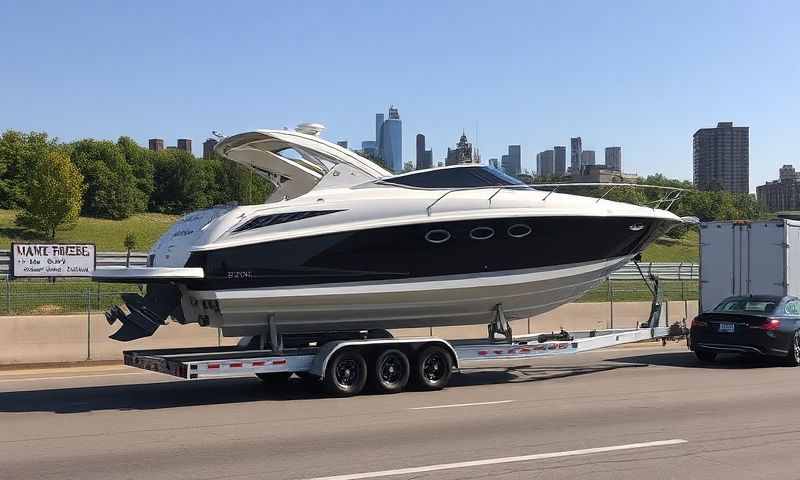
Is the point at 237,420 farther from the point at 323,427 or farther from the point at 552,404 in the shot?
the point at 552,404

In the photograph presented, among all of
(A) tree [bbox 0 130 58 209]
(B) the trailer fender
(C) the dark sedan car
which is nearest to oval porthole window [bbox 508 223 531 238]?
(B) the trailer fender

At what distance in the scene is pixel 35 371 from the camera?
18000 mm

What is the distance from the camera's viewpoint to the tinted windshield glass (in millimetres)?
17312

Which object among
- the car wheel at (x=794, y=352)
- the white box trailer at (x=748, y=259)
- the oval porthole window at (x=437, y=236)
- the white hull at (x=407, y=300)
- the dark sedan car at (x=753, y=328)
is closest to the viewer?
the white hull at (x=407, y=300)

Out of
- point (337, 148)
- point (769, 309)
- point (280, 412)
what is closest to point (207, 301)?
point (280, 412)

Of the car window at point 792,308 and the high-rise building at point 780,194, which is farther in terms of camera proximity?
the high-rise building at point 780,194

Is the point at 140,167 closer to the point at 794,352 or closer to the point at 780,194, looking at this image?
the point at 794,352

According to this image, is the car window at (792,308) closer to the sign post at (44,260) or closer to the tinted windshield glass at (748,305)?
the tinted windshield glass at (748,305)

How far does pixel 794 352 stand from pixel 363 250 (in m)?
8.88

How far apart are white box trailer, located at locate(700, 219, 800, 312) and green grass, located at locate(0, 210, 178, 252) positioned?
51.5 meters

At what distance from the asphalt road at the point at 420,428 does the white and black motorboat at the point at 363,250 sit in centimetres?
138

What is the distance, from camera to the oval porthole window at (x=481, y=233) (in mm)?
14633

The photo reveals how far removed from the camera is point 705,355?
60.0ft

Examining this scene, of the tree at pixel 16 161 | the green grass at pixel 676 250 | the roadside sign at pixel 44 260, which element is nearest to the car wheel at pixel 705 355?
the roadside sign at pixel 44 260
